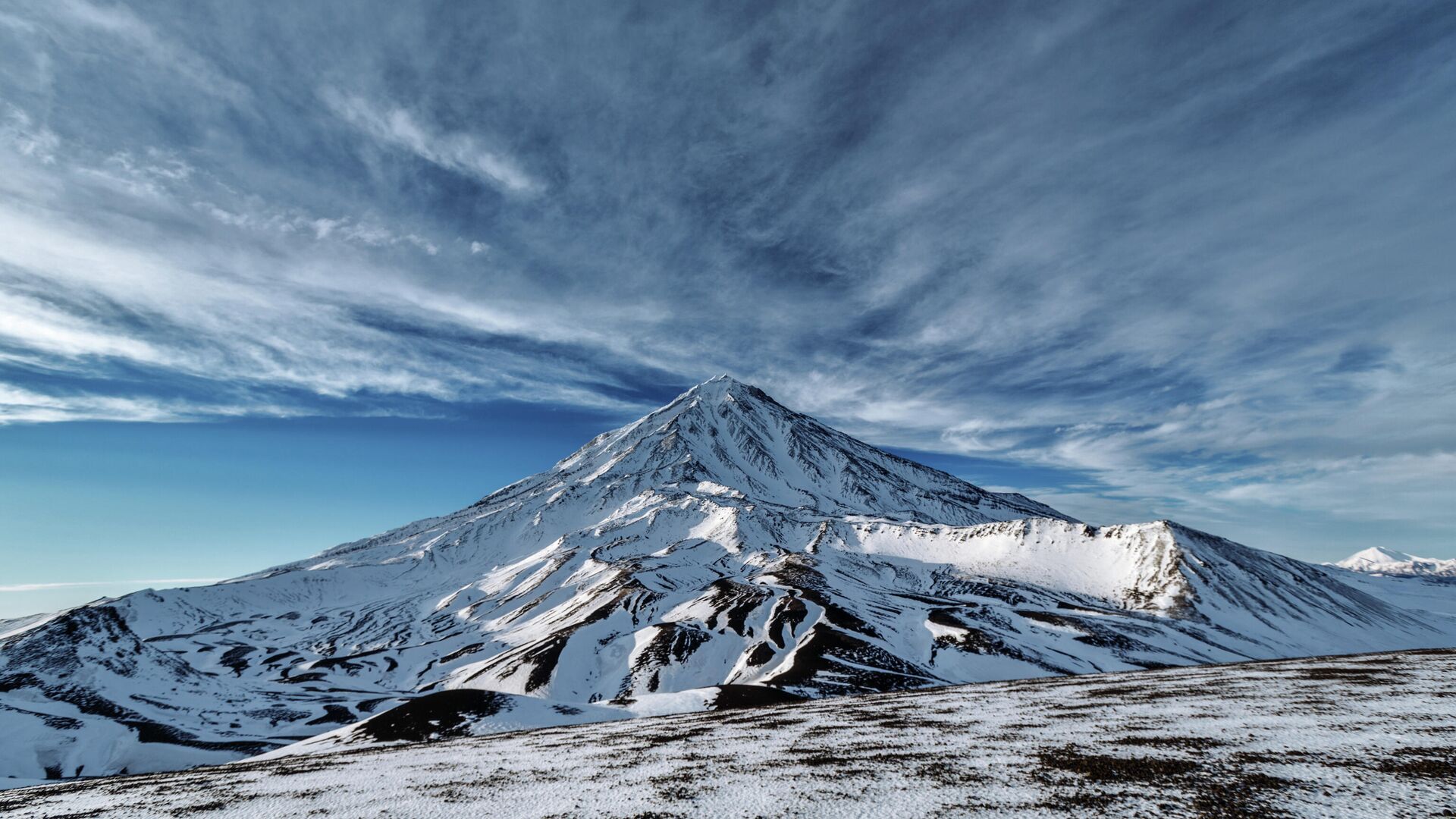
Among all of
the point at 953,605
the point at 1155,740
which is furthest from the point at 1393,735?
the point at 953,605

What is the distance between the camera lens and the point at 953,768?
2153cm

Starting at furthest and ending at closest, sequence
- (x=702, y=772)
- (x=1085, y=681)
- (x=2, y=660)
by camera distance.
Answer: (x=2, y=660)
(x=1085, y=681)
(x=702, y=772)

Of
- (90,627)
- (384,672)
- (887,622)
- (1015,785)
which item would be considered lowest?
(384,672)

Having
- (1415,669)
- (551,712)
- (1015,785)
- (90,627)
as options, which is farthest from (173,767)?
(1415,669)

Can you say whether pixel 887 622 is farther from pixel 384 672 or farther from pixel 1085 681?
pixel 384 672

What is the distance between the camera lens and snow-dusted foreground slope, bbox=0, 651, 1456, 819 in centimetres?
1688

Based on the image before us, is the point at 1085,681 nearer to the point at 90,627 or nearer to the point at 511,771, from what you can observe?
the point at 511,771

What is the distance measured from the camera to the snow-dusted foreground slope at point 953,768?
16.9 metres

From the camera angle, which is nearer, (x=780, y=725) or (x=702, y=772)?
(x=702, y=772)

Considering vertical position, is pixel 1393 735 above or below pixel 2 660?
above

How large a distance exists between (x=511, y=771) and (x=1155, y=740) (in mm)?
28459

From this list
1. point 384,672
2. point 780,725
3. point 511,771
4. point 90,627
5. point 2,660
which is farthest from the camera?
point 384,672

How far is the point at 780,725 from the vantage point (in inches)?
1489

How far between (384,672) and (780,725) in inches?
7684
